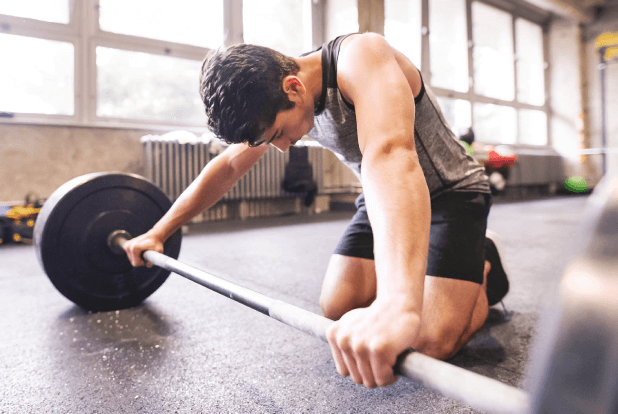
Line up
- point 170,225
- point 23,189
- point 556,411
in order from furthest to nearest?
point 23,189 → point 170,225 → point 556,411

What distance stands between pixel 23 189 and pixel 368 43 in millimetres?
3433

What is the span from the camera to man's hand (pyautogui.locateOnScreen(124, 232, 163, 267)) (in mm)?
1156

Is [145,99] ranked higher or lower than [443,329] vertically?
higher

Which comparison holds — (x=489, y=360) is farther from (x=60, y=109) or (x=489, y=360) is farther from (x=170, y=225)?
(x=60, y=109)

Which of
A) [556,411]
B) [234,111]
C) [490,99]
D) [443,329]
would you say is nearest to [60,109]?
[234,111]

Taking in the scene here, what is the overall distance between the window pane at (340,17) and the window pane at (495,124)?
2836mm

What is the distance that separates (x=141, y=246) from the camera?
116 centimetres

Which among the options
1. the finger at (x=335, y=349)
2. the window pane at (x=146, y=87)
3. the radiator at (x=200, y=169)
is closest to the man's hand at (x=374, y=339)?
the finger at (x=335, y=349)

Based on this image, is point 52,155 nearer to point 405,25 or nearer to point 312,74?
point 312,74

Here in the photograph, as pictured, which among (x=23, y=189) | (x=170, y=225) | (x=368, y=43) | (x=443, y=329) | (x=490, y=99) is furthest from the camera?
(x=490, y=99)

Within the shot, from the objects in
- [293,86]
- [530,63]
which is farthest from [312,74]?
[530,63]

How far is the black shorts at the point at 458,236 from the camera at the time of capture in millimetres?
1046

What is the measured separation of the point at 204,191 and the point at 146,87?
3283 millimetres

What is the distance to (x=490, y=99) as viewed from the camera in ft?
23.1
